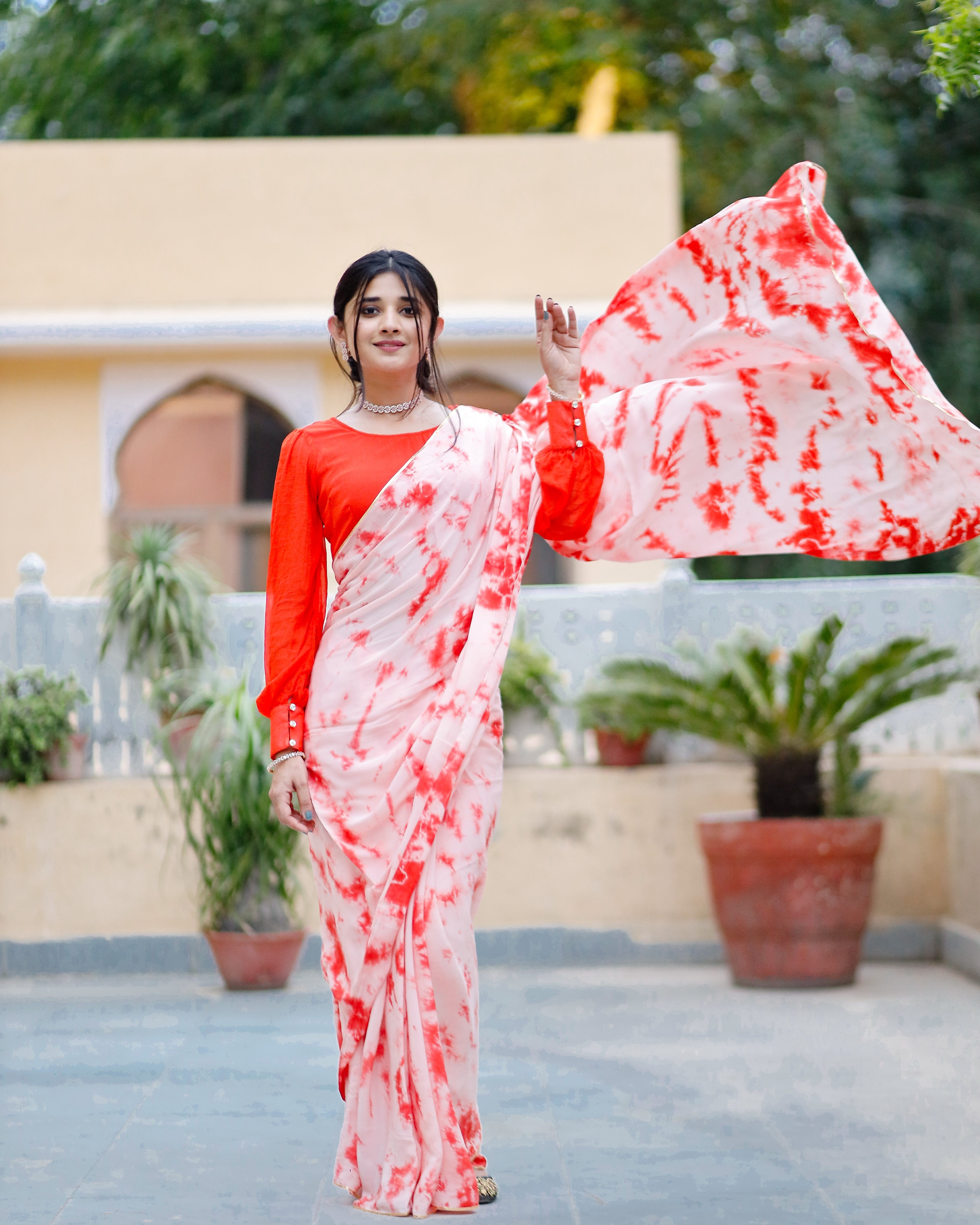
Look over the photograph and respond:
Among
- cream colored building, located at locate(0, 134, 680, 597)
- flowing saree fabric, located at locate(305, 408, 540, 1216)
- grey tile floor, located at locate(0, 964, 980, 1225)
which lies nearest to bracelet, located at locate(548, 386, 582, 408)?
flowing saree fabric, located at locate(305, 408, 540, 1216)

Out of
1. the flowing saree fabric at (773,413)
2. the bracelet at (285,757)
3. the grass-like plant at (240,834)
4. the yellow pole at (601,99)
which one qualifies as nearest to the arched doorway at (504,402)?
the grass-like plant at (240,834)

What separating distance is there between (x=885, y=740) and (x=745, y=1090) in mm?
3301

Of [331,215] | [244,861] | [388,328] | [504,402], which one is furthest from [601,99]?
[388,328]

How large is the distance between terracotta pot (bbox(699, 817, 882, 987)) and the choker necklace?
3.58m

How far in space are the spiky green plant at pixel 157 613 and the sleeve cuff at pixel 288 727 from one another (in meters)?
4.05

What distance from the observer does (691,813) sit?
23.9 ft

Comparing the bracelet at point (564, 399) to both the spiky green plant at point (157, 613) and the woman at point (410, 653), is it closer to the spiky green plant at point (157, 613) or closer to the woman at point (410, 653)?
the woman at point (410, 653)

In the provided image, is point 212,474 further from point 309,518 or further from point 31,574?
point 309,518

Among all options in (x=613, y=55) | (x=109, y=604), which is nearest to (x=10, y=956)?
(x=109, y=604)

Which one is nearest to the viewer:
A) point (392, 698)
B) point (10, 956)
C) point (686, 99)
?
point (392, 698)

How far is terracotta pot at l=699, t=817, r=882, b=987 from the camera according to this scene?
642 cm

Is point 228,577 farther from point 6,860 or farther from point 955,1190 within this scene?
point 955,1190

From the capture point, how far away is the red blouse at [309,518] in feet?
10.9

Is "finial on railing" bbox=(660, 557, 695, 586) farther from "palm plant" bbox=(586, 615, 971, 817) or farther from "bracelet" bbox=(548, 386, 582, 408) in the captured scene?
"bracelet" bbox=(548, 386, 582, 408)
